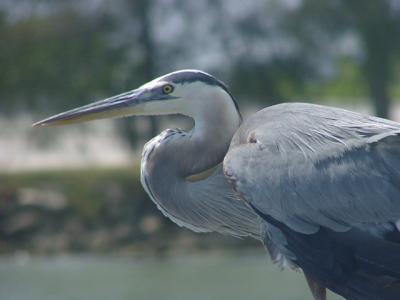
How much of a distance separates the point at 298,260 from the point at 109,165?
1758 cm

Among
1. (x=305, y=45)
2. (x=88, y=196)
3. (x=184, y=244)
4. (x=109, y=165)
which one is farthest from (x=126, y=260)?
(x=305, y=45)

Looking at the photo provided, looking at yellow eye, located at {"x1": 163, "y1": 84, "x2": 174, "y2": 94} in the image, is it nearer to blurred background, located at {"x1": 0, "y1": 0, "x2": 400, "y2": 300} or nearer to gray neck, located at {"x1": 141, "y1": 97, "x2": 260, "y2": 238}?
gray neck, located at {"x1": 141, "y1": 97, "x2": 260, "y2": 238}

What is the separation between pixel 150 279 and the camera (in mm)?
16047

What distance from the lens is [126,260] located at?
1908cm

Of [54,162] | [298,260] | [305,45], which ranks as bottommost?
[54,162]

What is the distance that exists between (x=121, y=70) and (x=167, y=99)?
18220 mm

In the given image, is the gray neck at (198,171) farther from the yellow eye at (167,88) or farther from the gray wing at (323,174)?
the gray wing at (323,174)

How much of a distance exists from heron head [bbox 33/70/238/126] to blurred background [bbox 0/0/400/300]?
14.0 meters

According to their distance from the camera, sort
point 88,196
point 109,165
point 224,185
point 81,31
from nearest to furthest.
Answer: point 224,185 < point 88,196 < point 109,165 < point 81,31

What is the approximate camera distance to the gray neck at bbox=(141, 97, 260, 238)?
21.5 ft

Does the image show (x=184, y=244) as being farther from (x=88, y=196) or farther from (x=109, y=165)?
(x=109, y=165)

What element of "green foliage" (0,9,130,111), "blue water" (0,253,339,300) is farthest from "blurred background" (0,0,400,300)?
"blue water" (0,253,339,300)

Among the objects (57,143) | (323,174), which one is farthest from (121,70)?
(323,174)

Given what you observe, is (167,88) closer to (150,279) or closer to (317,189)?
(317,189)
